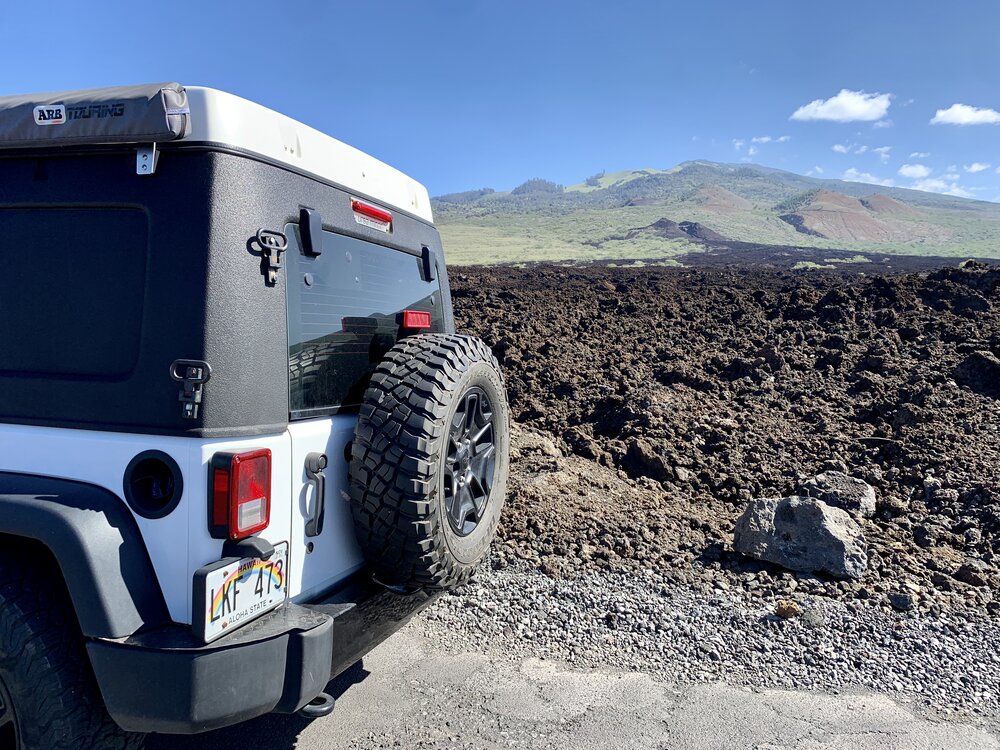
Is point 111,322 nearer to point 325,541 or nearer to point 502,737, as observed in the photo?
point 325,541

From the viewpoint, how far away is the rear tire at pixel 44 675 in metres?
2.09

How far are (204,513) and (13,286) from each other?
3.45 ft

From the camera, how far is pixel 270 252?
233cm

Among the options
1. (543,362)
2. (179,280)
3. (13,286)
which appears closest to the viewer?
(179,280)

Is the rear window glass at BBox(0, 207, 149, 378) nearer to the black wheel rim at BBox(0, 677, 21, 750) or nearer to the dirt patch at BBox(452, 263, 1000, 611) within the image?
the black wheel rim at BBox(0, 677, 21, 750)

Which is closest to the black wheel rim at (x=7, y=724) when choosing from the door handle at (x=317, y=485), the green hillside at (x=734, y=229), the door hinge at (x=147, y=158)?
the door handle at (x=317, y=485)

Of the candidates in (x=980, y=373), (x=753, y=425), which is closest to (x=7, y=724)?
(x=753, y=425)

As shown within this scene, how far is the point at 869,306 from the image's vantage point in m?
10.7

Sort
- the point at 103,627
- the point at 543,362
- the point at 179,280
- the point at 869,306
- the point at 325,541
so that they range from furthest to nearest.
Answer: the point at 869,306
the point at 543,362
the point at 325,541
the point at 179,280
the point at 103,627

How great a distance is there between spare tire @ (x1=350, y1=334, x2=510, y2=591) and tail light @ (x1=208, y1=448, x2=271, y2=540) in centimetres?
42

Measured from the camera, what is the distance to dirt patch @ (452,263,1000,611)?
4902 mm

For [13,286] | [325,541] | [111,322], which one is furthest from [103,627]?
[13,286]

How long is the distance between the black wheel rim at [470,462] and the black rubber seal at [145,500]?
0.93m

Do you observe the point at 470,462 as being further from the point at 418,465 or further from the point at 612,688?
the point at 612,688
